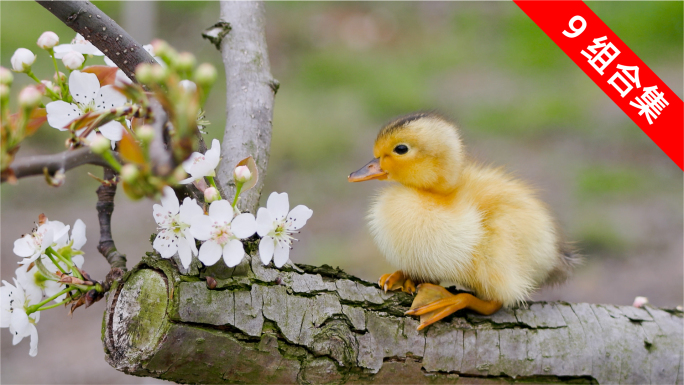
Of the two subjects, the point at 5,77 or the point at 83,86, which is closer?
the point at 5,77

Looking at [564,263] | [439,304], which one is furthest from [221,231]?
[564,263]

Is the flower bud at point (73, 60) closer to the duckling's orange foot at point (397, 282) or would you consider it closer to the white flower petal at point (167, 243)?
the white flower petal at point (167, 243)

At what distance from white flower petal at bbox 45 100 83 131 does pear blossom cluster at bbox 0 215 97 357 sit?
149mm

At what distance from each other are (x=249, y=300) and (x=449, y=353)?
1.13ft

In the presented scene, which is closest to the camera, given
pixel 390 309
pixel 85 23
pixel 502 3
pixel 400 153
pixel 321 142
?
pixel 85 23

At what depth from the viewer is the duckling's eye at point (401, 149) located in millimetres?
1022

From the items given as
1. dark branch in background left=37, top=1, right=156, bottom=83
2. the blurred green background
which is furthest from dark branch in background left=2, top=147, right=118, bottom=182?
the blurred green background

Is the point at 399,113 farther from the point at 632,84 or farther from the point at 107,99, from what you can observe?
the point at 107,99

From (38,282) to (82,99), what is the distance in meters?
0.26

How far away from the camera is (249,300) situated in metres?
0.76

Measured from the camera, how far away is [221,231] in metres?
0.66

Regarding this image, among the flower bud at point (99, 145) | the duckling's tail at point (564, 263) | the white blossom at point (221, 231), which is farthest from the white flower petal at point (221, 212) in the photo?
the duckling's tail at point (564, 263)

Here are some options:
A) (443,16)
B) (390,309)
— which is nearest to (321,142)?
(443,16)

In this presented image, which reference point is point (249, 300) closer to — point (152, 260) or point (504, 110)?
point (152, 260)
